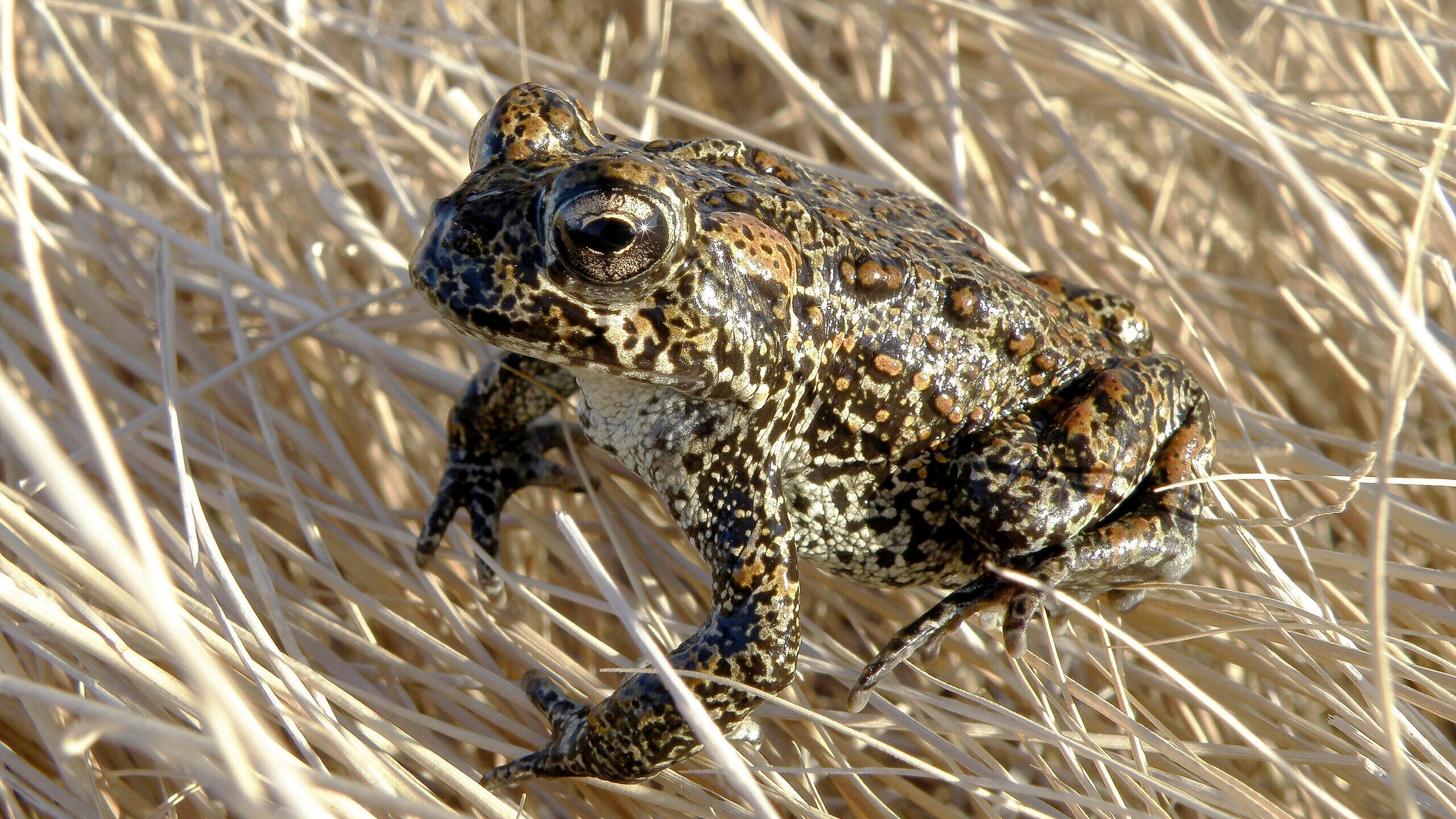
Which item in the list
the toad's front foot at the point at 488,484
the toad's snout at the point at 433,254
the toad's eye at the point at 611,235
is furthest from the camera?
the toad's front foot at the point at 488,484

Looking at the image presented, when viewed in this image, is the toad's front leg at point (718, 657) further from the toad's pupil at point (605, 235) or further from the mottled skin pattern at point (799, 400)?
the toad's pupil at point (605, 235)

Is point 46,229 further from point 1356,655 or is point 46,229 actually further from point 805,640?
point 1356,655

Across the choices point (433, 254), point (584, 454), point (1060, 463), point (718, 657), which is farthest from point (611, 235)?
point (584, 454)

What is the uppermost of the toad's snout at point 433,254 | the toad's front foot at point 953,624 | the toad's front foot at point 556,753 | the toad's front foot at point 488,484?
the toad's snout at point 433,254

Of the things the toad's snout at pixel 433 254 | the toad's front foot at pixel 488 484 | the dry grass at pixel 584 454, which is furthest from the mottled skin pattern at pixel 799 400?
the toad's front foot at pixel 488 484

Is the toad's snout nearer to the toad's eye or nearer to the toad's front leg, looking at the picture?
the toad's eye

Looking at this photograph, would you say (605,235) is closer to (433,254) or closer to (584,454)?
(433,254)

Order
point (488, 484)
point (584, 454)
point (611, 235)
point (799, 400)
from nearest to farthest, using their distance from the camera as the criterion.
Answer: point (611, 235) < point (799, 400) < point (488, 484) < point (584, 454)
